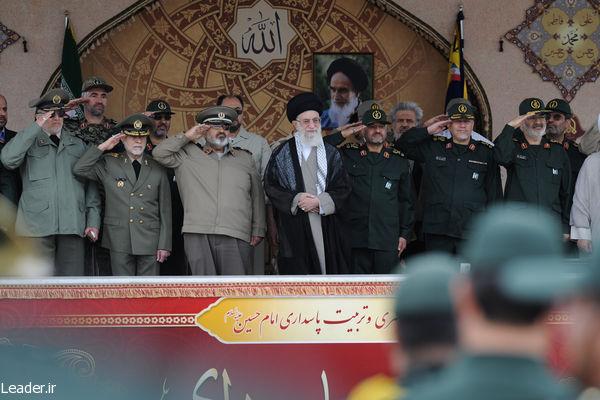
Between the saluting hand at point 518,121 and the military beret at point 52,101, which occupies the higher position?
the military beret at point 52,101

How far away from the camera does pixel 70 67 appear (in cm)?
1003

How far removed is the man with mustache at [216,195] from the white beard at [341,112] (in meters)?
2.85

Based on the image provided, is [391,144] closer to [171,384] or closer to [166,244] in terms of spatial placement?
[166,244]

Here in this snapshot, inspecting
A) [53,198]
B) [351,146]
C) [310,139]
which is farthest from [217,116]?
[53,198]

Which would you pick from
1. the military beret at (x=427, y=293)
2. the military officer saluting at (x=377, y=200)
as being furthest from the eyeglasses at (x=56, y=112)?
the military beret at (x=427, y=293)

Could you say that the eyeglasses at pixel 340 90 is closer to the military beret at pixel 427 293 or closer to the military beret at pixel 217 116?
the military beret at pixel 217 116

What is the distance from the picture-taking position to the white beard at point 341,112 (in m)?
10.4

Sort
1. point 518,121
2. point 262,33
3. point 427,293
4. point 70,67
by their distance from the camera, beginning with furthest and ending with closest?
point 262,33, point 70,67, point 518,121, point 427,293

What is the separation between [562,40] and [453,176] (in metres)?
3.18

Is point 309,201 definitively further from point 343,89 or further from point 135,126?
point 343,89

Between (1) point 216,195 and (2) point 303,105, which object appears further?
(2) point 303,105

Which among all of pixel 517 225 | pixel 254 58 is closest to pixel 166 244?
pixel 254 58

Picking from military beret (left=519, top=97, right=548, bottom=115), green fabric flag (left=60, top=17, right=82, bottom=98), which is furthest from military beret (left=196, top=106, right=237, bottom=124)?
green fabric flag (left=60, top=17, right=82, bottom=98)

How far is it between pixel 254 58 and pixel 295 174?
11.1 feet
